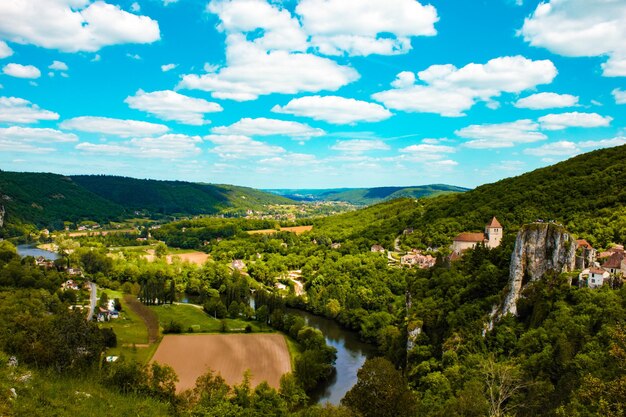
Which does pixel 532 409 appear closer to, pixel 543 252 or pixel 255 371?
pixel 543 252

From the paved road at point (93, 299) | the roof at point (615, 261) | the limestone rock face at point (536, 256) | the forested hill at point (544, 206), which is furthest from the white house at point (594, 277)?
the paved road at point (93, 299)

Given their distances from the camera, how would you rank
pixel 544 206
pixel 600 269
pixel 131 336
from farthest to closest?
pixel 544 206 → pixel 131 336 → pixel 600 269

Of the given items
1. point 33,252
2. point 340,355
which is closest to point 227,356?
point 340,355

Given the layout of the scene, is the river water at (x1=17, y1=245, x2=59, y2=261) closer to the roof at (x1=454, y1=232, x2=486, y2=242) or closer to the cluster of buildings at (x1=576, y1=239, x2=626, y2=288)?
the roof at (x1=454, y1=232, x2=486, y2=242)

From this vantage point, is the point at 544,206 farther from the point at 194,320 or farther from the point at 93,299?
the point at 93,299

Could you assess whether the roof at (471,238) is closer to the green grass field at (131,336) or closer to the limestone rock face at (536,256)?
the limestone rock face at (536,256)

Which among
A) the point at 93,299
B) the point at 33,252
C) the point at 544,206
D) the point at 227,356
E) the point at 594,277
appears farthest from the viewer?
the point at 33,252
